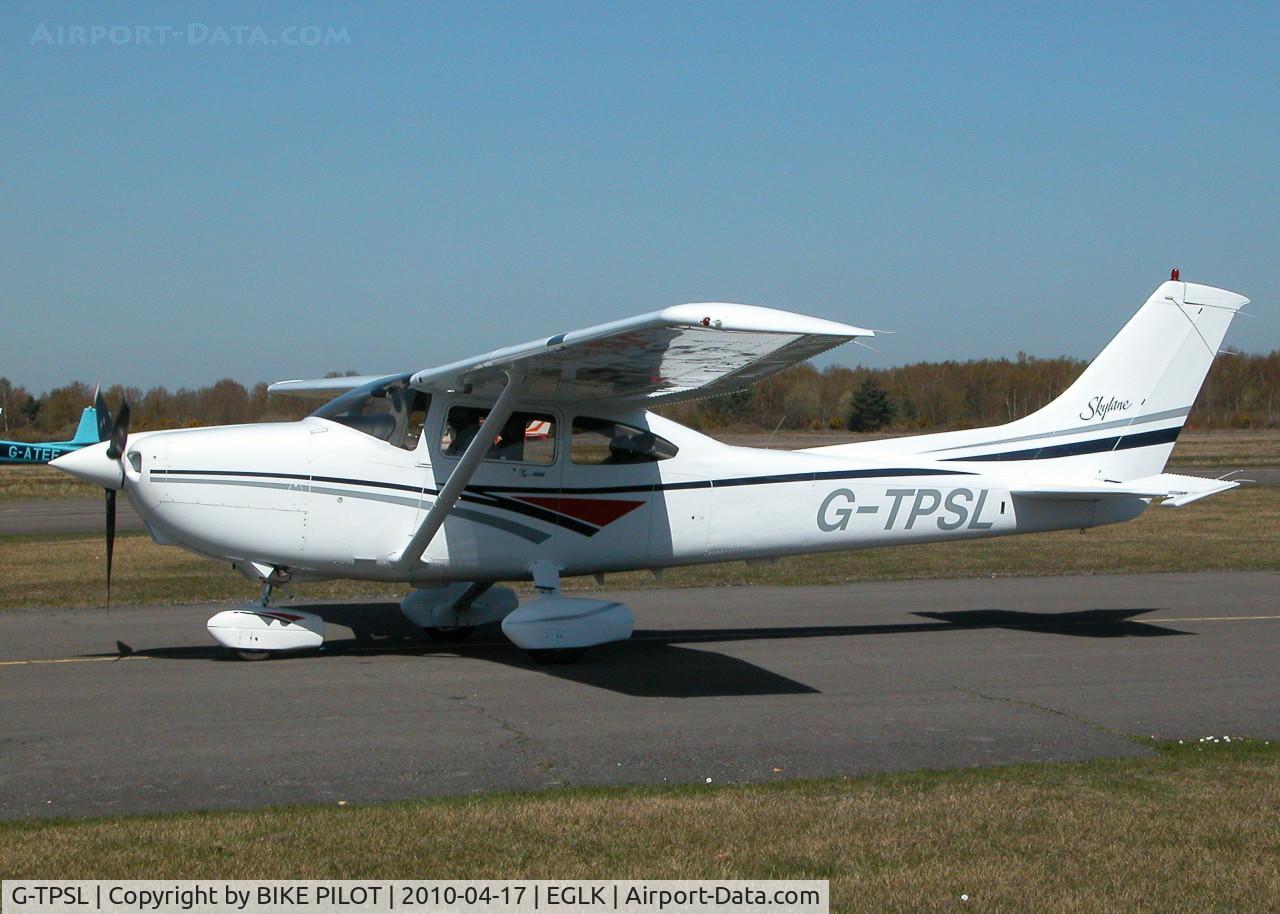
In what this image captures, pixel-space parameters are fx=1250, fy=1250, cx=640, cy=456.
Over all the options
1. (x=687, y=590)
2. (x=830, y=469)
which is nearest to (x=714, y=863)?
(x=830, y=469)

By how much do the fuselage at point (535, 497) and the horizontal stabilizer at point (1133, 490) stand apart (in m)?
0.15

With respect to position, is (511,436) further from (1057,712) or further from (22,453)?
(22,453)

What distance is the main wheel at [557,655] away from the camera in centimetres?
994

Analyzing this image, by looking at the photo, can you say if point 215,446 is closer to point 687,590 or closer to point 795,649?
point 795,649

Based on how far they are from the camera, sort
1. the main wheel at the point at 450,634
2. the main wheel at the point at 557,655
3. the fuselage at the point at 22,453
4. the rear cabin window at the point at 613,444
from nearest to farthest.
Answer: the main wheel at the point at 557,655 → the rear cabin window at the point at 613,444 → the main wheel at the point at 450,634 → the fuselage at the point at 22,453

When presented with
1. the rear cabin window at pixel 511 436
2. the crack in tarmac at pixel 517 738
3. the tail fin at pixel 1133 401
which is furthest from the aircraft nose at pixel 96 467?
the tail fin at pixel 1133 401

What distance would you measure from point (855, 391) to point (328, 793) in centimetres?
5470

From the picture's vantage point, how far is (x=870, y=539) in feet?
37.7

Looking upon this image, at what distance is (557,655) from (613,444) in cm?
192

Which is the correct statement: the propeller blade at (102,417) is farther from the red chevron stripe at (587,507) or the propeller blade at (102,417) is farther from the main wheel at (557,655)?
the main wheel at (557,655)

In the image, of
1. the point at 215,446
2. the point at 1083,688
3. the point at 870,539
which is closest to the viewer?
the point at 1083,688

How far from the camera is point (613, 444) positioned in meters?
10.8

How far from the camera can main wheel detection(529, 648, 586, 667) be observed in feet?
32.6

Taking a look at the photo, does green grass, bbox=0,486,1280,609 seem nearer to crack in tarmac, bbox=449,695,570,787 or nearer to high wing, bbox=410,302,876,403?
high wing, bbox=410,302,876,403
